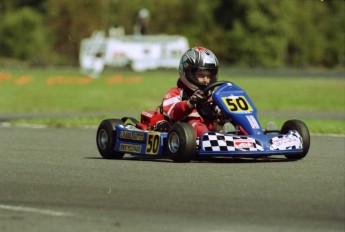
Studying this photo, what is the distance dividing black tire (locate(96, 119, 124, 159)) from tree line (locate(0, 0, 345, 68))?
2332 inches

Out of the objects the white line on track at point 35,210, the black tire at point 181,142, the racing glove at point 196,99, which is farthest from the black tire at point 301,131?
the white line on track at point 35,210

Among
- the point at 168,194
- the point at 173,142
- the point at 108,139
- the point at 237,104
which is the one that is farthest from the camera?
the point at 108,139

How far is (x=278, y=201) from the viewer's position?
679 centimetres

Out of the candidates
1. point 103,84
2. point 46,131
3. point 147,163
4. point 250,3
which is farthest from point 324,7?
point 147,163

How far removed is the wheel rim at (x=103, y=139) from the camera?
10.7m

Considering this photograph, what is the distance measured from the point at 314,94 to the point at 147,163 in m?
24.4

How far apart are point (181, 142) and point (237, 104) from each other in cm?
74

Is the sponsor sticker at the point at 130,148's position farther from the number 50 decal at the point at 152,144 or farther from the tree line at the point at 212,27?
the tree line at the point at 212,27

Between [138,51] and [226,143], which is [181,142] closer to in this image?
[226,143]

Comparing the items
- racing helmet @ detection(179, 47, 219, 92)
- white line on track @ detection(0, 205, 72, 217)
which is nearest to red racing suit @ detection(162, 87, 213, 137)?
racing helmet @ detection(179, 47, 219, 92)

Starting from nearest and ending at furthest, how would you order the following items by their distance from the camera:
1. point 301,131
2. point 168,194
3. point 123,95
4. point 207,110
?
1. point 168,194
2. point 301,131
3. point 207,110
4. point 123,95

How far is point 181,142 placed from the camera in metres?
9.29

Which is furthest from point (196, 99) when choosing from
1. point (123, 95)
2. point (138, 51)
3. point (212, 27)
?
point (212, 27)

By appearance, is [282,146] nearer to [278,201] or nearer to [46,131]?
[278,201]
